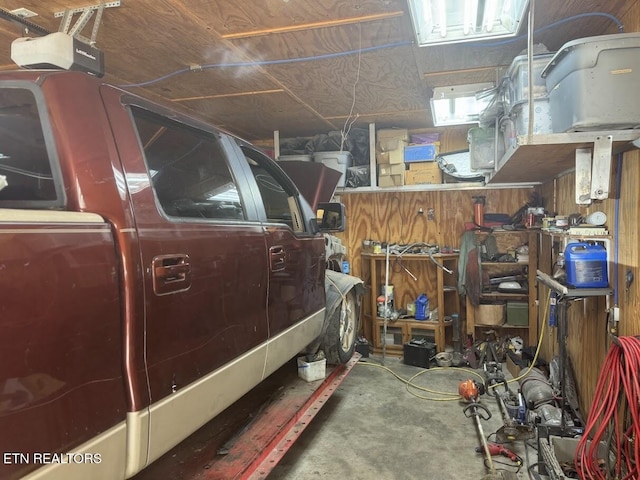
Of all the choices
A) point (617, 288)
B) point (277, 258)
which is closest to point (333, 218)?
point (277, 258)

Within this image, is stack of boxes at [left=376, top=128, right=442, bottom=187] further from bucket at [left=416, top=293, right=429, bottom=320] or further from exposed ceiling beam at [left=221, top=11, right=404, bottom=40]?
exposed ceiling beam at [left=221, top=11, right=404, bottom=40]

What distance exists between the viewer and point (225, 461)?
194 cm

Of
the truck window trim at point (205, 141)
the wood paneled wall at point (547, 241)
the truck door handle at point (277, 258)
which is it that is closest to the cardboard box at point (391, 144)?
the wood paneled wall at point (547, 241)

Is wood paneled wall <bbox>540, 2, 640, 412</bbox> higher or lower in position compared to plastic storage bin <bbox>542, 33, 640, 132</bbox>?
lower

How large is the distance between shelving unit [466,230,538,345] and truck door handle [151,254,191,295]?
4.40 m

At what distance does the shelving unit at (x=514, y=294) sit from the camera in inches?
195

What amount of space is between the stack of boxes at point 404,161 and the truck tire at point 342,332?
2.00m

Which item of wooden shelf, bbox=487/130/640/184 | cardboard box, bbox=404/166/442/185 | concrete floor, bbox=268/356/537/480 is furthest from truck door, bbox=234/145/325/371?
cardboard box, bbox=404/166/442/185

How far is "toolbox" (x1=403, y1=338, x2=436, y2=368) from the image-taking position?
4.90 metres

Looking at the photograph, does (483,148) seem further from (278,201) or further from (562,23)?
(278,201)

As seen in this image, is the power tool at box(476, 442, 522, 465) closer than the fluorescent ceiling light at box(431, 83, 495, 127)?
Yes

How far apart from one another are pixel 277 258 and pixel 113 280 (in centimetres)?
117

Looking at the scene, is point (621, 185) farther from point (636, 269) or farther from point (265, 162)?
point (265, 162)

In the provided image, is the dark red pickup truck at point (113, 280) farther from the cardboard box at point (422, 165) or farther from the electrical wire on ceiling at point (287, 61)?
the cardboard box at point (422, 165)
